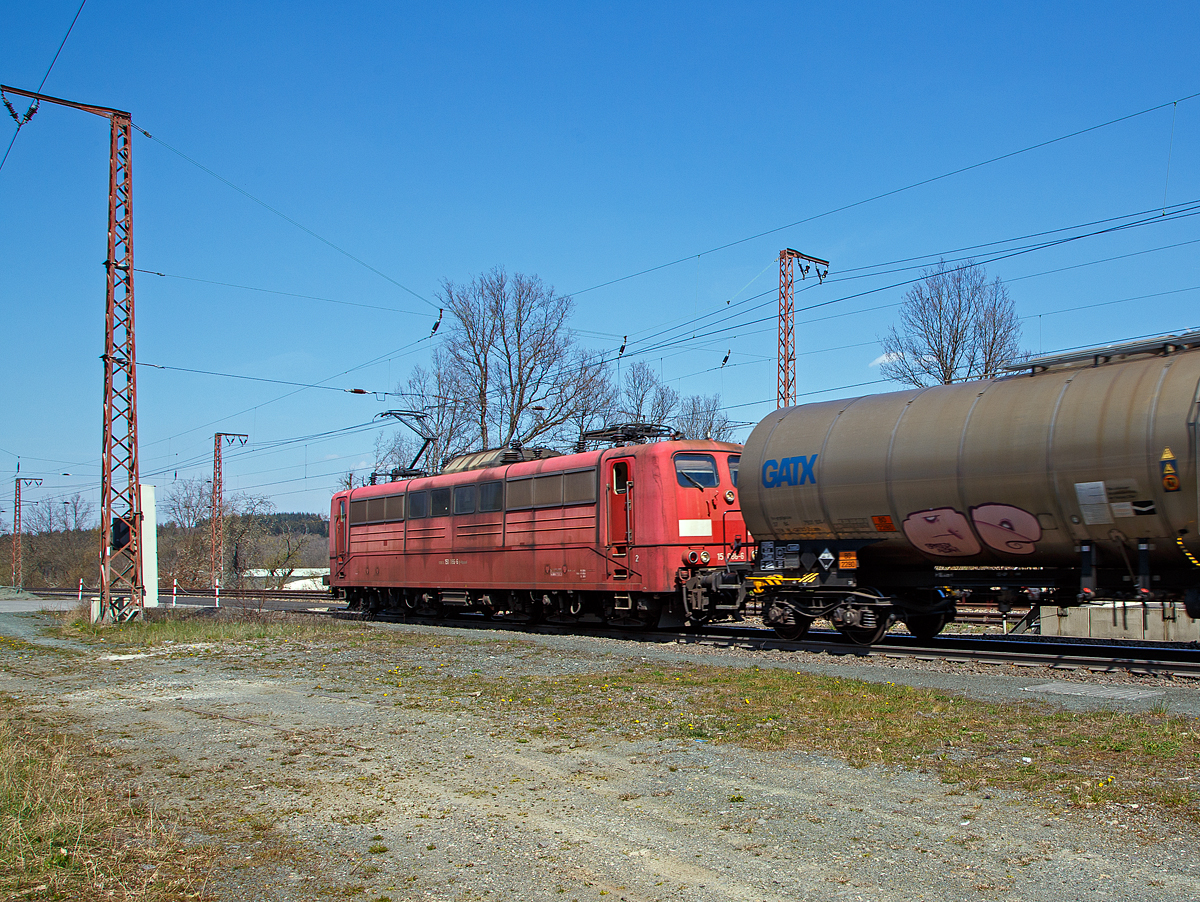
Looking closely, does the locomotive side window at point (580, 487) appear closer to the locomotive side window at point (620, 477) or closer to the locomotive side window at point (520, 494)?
the locomotive side window at point (620, 477)

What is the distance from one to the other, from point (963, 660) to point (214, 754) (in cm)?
942

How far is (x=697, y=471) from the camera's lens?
1714cm

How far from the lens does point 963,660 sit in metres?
12.8

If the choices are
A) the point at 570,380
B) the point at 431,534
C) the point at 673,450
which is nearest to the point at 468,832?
the point at 673,450

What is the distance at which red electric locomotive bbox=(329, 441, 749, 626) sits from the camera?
16.6 meters

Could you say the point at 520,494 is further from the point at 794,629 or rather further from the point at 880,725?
the point at 880,725

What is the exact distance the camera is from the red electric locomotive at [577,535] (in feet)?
54.4

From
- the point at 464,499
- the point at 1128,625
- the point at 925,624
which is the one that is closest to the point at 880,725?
the point at 925,624

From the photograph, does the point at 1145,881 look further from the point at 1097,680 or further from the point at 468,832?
the point at 1097,680

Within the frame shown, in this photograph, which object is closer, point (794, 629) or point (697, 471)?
point (794, 629)

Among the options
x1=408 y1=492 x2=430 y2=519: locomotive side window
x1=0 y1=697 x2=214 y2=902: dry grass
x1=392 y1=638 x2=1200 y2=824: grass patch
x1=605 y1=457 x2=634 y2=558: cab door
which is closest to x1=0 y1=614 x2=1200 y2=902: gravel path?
x1=0 y1=697 x2=214 y2=902: dry grass

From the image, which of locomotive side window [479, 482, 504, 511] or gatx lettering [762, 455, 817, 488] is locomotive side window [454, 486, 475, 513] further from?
gatx lettering [762, 455, 817, 488]

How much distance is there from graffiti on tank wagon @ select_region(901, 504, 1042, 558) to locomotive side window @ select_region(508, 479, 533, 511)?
8.39 m

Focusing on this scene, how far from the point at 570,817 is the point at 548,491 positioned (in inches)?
515
